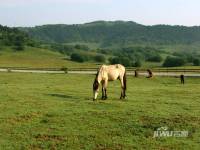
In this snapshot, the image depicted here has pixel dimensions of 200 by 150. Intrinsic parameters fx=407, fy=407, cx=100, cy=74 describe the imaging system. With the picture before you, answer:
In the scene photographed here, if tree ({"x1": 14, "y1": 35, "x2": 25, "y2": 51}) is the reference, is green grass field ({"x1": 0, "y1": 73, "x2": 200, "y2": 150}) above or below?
below

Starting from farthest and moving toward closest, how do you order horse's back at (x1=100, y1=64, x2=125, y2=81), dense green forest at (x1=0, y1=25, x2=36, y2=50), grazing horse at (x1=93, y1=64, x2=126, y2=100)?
dense green forest at (x1=0, y1=25, x2=36, y2=50)
horse's back at (x1=100, y1=64, x2=125, y2=81)
grazing horse at (x1=93, y1=64, x2=126, y2=100)

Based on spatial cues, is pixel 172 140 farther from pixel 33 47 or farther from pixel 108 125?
pixel 33 47

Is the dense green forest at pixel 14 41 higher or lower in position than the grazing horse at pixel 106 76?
higher

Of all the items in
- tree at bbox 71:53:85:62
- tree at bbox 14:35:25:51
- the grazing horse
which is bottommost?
tree at bbox 71:53:85:62

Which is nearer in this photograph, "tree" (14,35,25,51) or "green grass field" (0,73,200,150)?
"green grass field" (0,73,200,150)

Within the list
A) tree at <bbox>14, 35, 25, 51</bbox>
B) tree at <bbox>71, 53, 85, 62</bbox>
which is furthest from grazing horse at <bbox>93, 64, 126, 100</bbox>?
tree at <bbox>14, 35, 25, 51</bbox>

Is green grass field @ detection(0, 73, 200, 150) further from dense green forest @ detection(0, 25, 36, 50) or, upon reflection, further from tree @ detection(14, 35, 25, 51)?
dense green forest @ detection(0, 25, 36, 50)

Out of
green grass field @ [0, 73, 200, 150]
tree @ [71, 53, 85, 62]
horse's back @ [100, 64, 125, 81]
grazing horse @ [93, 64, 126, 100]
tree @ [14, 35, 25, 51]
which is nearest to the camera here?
green grass field @ [0, 73, 200, 150]

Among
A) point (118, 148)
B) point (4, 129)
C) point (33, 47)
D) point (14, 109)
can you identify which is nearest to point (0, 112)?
point (14, 109)

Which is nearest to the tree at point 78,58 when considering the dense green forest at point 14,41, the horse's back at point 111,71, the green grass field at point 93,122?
the dense green forest at point 14,41

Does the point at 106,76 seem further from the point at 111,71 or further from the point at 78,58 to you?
the point at 78,58

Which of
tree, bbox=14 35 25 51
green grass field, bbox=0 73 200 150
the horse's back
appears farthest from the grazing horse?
tree, bbox=14 35 25 51

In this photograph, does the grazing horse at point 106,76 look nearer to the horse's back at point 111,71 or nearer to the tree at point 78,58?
the horse's back at point 111,71

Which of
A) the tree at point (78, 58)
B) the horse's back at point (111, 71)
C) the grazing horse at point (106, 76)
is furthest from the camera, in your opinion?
the tree at point (78, 58)
